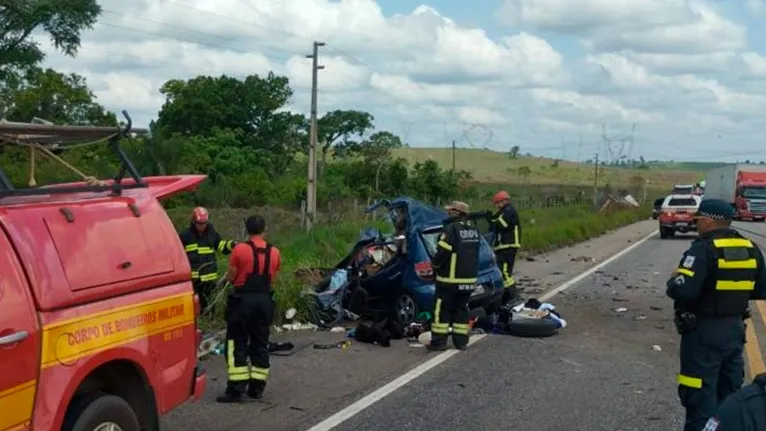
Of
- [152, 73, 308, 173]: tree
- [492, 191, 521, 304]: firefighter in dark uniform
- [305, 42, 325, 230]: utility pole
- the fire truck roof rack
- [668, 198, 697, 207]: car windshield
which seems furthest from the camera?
[152, 73, 308, 173]: tree

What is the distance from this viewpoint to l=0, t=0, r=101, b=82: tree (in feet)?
98.7

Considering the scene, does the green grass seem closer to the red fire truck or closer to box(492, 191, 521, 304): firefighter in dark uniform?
box(492, 191, 521, 304): firefighter in dark uniform

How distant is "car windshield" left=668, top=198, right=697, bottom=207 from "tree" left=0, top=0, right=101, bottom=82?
2255cm

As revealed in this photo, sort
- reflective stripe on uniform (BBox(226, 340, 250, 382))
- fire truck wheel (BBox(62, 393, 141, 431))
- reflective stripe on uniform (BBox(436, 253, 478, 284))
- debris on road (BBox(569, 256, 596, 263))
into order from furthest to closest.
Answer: debris on road (BBox(569, 256, 596, 263))
reflective stripe on uniform (BBox(436, 253, 478, 284))
reflective stripe on uniform (BBox(226, 340, 250, 382))
fire truck wheel (BBox(62, 393, 141, 431))

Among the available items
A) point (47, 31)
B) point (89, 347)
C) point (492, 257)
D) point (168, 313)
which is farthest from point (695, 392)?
point (47, 31)

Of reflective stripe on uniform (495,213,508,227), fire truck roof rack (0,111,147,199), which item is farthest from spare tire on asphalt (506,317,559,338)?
fire truck roof rack (0,111,147,199)

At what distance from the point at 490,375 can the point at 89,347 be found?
5362 mm

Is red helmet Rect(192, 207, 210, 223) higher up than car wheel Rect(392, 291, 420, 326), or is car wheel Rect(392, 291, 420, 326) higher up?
red helmet Rect(192, 207, 210, 223)

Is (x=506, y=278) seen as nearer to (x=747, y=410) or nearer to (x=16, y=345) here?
(x=16, y=345)

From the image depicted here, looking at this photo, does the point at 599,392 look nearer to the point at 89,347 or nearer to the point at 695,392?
the point at 695,392

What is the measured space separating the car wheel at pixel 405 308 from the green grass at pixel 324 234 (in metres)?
1.27

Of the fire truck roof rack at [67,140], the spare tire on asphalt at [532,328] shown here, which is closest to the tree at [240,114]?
the spare tire on asphalt at [532,328]

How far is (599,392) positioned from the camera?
8656mm

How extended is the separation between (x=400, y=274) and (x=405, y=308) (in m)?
0.45
